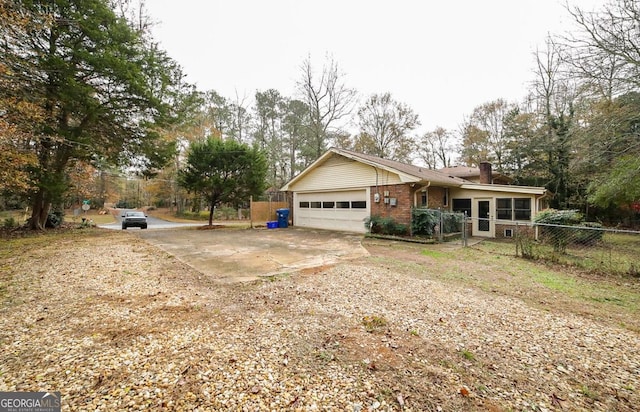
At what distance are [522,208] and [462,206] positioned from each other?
238 centimetres

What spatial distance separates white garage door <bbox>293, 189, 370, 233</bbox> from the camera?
1249 cm

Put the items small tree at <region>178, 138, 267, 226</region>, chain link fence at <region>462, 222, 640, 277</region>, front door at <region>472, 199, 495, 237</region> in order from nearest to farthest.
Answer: chain link fence at <region>462, 222, 640, 277</region>, front door at <region>472, 199, 495, 237</region>, small tree at <region>178, 138, 267, 226</region>

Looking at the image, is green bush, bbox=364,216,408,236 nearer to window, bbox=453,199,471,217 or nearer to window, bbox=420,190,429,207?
window, bbox=420,190,429,207

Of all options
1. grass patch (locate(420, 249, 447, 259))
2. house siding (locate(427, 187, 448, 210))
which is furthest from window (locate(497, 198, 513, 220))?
grass patch (locate(420, 249, 447, 259))

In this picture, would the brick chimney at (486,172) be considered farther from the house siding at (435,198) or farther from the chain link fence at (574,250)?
the chain link fence at (574,250)

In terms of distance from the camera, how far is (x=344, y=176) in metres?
13.0

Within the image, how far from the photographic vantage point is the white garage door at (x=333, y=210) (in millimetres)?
12492

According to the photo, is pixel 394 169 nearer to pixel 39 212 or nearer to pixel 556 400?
pixel 556 400

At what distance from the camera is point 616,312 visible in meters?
3.68

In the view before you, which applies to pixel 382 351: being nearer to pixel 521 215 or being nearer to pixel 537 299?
pixel 537 299

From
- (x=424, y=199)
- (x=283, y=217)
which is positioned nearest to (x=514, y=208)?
(x=424, y=199)

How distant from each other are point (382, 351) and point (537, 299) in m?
3.22

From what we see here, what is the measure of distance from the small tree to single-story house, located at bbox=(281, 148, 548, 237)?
2723 millimetres

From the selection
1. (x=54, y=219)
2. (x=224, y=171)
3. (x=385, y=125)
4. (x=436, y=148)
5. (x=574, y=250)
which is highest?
(x=385, y=125)
